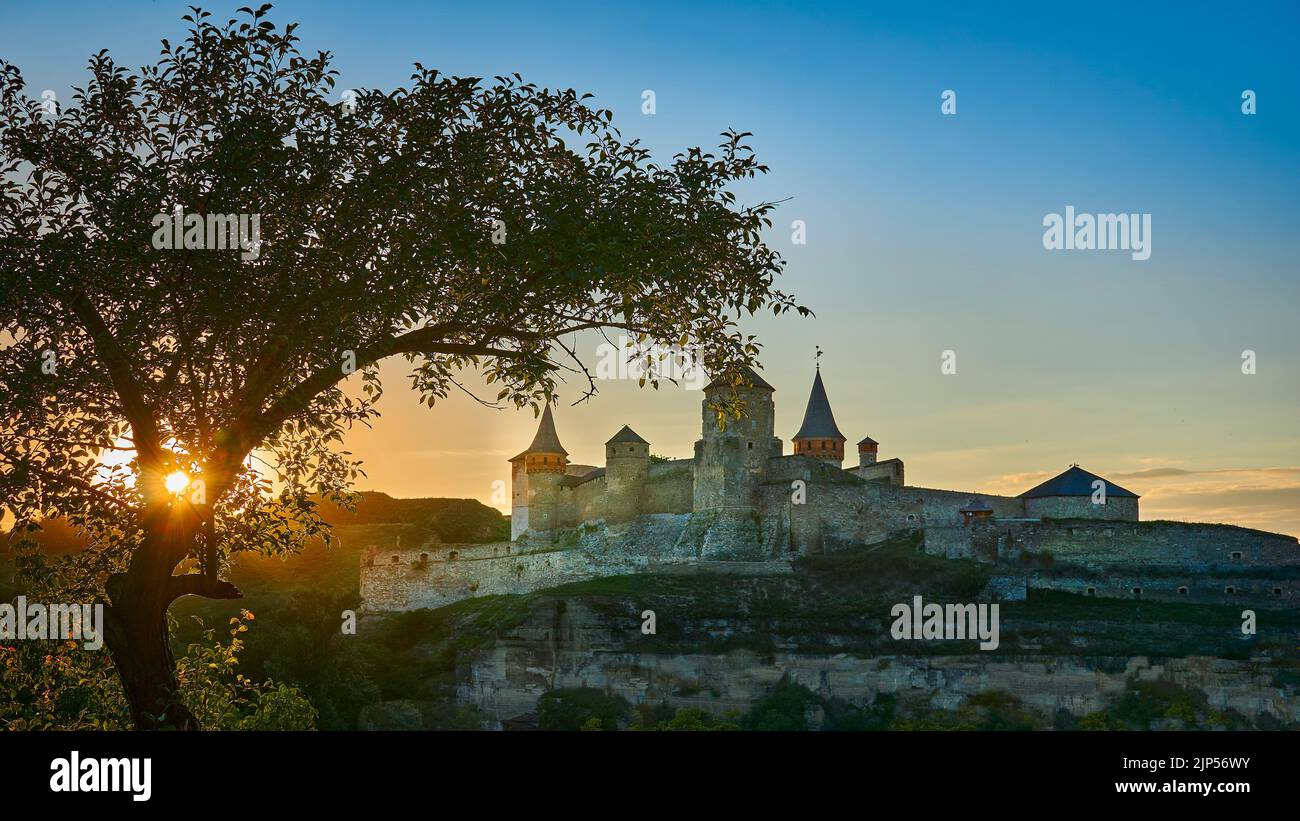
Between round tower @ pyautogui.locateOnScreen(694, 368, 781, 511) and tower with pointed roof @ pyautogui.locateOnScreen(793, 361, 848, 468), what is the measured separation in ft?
28.4

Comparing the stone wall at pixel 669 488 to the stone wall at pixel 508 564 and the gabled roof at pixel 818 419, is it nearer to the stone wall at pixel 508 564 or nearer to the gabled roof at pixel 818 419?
the stone wall at pixel 508 564

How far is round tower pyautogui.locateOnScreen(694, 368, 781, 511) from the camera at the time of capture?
53.1 meters

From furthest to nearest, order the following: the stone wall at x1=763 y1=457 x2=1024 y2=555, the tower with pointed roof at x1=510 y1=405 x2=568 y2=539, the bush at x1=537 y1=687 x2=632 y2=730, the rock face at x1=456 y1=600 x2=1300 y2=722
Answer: the tower with pointed roof at x1=510 y1=405 x2=568 y2=539
the stone wall at x1=763 y1=457 x2=1024 y2=555
the bush at x1=537 y1=687 x2=632 y2=730
the rock face at x1=456 y1=600 x2=1300 y2=722

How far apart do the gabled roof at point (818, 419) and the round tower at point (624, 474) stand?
10.1m

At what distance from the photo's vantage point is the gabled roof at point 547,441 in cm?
6228

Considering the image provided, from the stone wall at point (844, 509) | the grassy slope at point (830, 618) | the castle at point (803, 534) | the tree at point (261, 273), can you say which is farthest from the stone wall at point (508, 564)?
the tree at point (261, 273)

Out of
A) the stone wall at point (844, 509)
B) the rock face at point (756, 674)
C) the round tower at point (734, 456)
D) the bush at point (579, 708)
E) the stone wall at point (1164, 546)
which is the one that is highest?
the round tower at point (734, 456)

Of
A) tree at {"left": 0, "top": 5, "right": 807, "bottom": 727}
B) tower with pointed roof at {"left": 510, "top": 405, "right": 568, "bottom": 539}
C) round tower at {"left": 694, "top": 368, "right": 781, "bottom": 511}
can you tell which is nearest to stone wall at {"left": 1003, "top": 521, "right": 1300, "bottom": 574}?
round tower at {"left": 694, "top": 368, "right": 781, "bottom": 511}

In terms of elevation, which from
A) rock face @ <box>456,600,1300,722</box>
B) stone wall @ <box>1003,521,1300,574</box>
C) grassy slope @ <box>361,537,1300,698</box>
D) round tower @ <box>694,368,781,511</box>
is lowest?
rock face @ <box>456,600,1300,722</box>

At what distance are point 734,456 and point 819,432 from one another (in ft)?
34.4

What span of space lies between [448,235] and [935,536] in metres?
42.5

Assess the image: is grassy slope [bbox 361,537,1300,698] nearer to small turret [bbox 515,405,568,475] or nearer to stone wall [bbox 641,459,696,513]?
stone wall [bbox 641,459,696,513]
